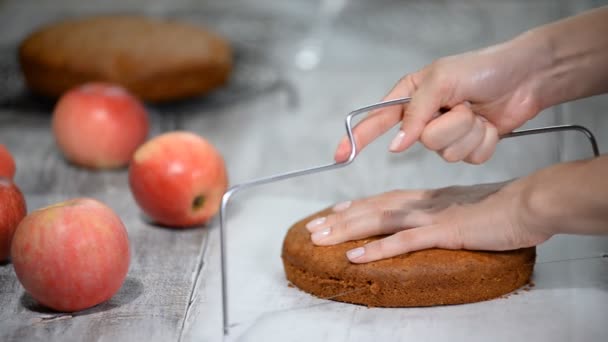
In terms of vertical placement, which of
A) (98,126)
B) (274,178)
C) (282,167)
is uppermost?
(274,178)

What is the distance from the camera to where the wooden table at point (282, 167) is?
120 centimetres

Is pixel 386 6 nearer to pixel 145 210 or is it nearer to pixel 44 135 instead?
pixel 44 135

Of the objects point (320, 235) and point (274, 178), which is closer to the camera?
point (274, 178)

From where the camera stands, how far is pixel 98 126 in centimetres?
184

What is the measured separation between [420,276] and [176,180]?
20.6 inches

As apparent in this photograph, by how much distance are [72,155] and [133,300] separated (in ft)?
2.19

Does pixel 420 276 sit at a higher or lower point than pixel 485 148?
lower

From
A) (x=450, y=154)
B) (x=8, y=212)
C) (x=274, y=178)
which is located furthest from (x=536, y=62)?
(x=8, y=212)

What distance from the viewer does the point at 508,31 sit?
2355 mm

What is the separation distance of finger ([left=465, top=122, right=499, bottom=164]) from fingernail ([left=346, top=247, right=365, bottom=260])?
0.20m

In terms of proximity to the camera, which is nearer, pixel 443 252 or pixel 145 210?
pixel 443 252

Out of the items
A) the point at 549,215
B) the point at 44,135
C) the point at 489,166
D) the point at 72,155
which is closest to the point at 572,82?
the point at 549,215

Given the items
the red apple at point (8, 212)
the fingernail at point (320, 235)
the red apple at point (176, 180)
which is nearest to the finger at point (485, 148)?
the fingernail at point (320, 235)

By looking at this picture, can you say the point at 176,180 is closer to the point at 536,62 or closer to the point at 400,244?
the point at 400,244
